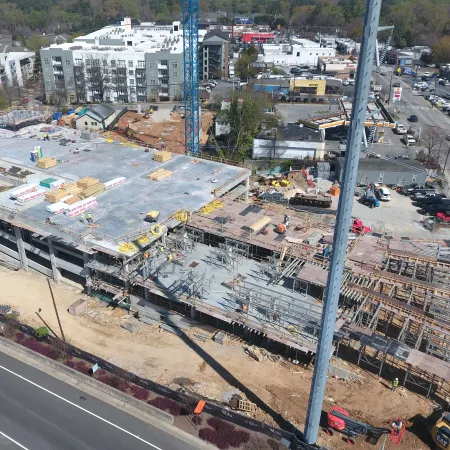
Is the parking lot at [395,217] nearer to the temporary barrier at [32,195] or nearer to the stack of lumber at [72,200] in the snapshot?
the stack of lumber at [72,200]

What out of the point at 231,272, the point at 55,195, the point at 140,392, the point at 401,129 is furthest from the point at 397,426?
the point at 401,129

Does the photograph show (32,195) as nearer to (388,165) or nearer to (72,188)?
(72,188)

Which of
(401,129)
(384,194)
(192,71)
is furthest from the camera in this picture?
(401,129)

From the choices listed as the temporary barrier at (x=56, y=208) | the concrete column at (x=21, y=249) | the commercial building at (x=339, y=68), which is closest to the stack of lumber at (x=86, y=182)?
the temporary barrier at (x=56, y=208)

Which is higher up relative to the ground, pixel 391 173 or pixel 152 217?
pixel 152 217

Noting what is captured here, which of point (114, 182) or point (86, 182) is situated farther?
point (114, 182)

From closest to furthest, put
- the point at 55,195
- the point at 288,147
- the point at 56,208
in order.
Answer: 1. the point at 56,208
2. the point at 55,195
3. the point at 288,147

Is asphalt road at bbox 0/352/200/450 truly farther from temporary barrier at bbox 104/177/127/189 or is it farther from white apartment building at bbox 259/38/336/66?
white apartment building at bbox 259/38/336/66

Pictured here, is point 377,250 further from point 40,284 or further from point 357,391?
point 40,284
